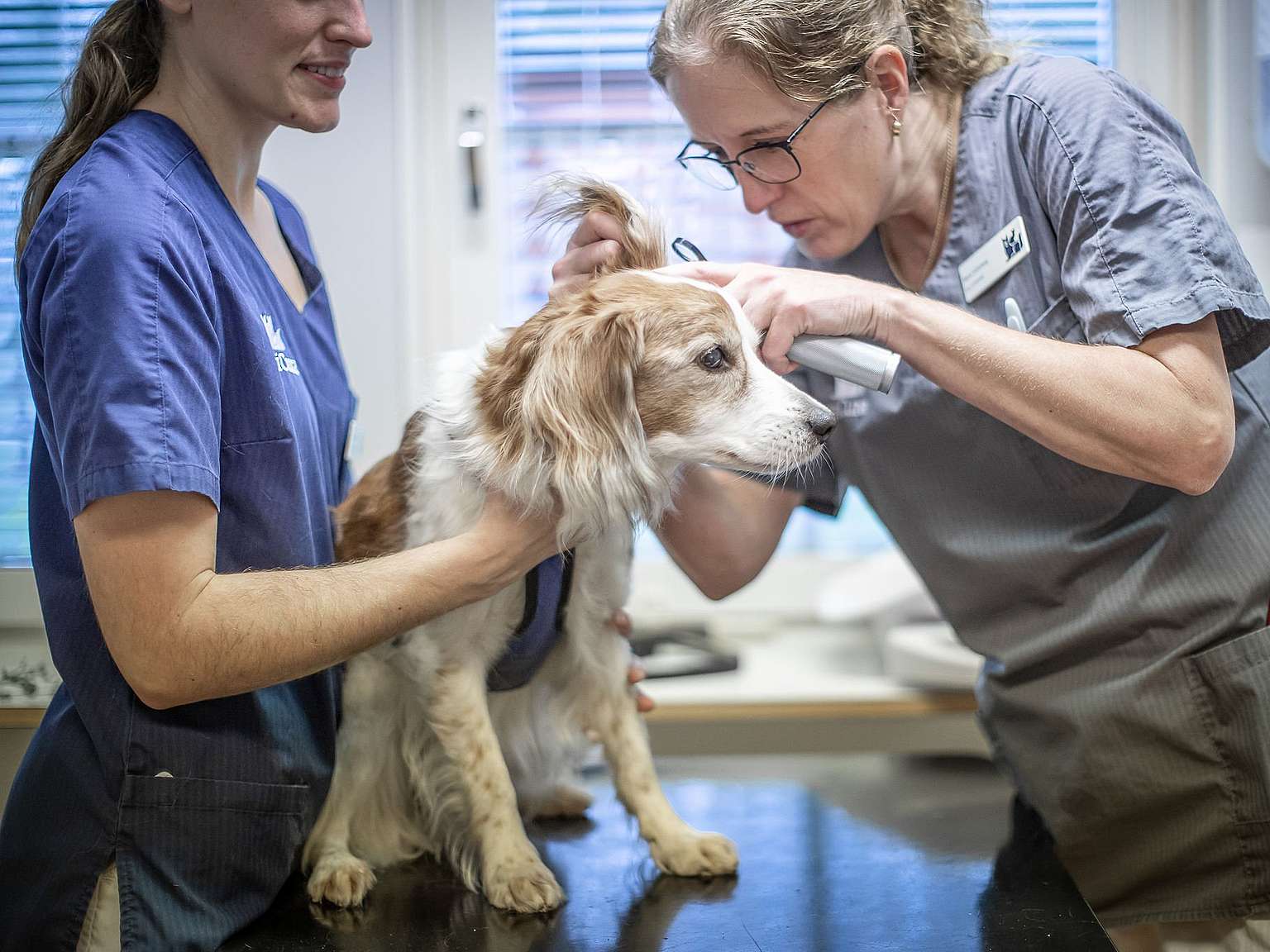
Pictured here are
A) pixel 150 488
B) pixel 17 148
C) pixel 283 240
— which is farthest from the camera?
pixel 17 148

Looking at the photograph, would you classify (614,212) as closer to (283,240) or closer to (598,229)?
(598,229)

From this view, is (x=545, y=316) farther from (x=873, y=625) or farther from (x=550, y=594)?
(x=873, y=625)

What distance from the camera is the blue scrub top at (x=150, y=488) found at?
943 millimetres

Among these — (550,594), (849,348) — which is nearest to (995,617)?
(849,348)

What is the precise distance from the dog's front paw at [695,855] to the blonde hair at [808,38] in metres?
0.84

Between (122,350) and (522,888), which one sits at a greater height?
(122,350)

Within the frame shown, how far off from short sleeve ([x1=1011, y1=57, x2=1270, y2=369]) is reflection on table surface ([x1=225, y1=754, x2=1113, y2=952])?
600 mm

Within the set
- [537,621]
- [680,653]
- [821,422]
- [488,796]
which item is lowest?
[680,653]

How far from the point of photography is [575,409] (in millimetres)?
1151

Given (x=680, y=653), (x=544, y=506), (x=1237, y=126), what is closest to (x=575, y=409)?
(x=544, y=506)

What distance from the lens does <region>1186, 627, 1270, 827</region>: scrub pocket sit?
119cm

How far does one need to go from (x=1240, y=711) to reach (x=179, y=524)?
110cm

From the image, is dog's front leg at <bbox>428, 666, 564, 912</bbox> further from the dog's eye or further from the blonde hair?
the blonde hair

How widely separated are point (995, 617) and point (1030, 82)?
2.07 ft
